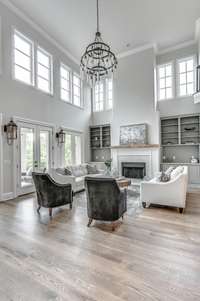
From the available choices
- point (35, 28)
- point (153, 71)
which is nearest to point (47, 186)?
point (35, 28)

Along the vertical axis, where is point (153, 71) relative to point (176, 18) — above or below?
below

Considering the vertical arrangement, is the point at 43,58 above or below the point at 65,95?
above

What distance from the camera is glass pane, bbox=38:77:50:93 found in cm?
663

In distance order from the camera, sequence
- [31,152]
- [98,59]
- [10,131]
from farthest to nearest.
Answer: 1. [31,152]
2. [10,131]
3. [98,59]

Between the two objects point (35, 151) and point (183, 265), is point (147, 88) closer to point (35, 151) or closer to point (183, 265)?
point (35, 151)

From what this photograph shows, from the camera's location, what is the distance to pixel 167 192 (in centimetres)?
416

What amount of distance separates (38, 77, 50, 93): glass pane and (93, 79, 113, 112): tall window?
324 centimetres

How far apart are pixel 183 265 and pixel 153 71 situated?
24.2 feet

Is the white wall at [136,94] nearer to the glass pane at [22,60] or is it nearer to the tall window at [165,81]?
the tall window at [165,81]

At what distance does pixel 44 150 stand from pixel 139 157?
13.3 feet

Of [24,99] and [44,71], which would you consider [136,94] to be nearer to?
[44,71]

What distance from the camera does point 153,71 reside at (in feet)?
24.8

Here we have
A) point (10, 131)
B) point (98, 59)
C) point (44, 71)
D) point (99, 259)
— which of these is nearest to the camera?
point (99, 259)

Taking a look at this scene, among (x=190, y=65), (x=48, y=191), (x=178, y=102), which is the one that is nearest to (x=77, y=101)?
(x=178, y=102)
